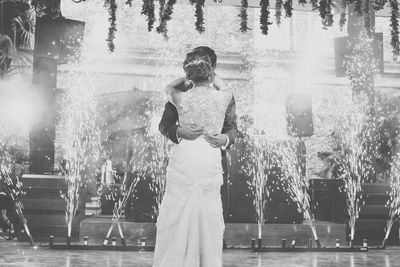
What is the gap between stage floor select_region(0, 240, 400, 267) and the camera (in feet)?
18.7

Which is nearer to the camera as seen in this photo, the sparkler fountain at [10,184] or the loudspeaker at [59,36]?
the loudspeaker at [59,36]

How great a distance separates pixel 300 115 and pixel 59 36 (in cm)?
514

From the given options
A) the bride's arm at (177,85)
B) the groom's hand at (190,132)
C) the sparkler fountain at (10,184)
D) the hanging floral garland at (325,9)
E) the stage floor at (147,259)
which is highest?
the hanging floral garland at (325,9)

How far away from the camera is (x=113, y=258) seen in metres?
6.10

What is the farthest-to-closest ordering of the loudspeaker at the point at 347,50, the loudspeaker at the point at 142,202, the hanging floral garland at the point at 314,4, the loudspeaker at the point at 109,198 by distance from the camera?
the loudspeaker at the point at 109,198, the loudspeaker at the point at 142,202, the loudspeaker at the point at 347,50, the hanging floral garland at the point at 314,4

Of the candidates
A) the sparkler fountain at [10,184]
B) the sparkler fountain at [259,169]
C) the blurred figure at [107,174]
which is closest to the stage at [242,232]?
the sparkler fountain at [259,169]

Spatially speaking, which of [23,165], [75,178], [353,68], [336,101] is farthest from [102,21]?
[353,68]

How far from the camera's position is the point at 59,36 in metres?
7.25

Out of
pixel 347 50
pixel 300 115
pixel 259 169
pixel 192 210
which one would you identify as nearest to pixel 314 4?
pixel 347 50

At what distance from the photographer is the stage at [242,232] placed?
798 cm

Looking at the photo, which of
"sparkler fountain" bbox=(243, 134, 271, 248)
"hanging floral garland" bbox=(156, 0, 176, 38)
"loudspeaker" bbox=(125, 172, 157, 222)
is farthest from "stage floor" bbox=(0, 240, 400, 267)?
"hanging floral garland" bbox=(156, 0, 176, 38)

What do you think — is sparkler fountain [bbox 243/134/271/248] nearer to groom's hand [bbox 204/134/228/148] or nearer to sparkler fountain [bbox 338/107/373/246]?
sparkler fountain [bbox 338/107/373/246]

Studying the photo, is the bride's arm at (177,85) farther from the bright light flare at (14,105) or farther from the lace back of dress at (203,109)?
the bright light flare at (14,105)

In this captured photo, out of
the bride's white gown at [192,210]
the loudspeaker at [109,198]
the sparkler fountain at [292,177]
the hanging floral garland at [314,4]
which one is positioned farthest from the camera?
the loudspeaker at [109,198]
